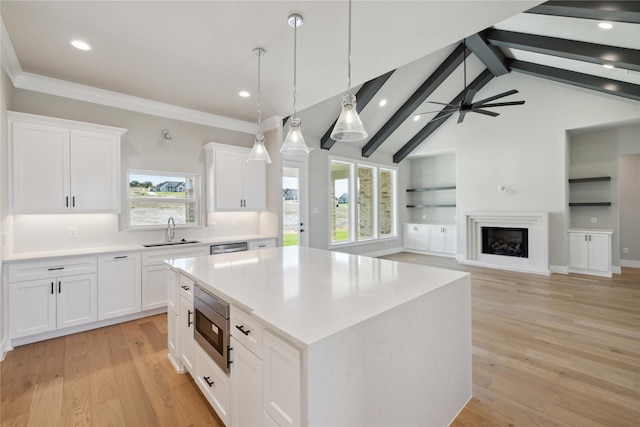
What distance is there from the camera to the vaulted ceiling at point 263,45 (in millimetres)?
2176

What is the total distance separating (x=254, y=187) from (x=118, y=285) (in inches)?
88.4

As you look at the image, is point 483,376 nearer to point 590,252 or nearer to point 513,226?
point 513,226

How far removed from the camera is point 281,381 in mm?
1104

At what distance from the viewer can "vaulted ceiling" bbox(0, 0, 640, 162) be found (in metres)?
2.18

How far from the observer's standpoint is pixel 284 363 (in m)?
1.08

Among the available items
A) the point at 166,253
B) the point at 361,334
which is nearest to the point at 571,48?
the point at 361,334

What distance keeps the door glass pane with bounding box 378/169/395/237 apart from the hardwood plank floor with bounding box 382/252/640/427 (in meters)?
3.60

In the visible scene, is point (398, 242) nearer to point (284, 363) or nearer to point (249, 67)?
point (249, 67)

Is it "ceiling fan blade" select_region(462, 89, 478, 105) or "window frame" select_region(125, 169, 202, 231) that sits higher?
"ceiling fan blade" select_region(462, 89, 478, 105)

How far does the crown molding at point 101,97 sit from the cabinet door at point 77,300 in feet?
7.00

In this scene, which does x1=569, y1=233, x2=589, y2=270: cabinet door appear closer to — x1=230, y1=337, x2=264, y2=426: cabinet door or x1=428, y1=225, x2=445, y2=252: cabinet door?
x1=428, y1=225, x2=445, y2=252: cabinet door

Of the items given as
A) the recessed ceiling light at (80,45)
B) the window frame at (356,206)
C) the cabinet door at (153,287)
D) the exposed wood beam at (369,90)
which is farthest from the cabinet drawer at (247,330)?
the window frame at (356,206)

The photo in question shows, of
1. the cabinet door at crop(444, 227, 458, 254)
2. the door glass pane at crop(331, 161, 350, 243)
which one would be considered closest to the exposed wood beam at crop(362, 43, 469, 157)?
the door glass pane at crop(331, 161, 350, 243)

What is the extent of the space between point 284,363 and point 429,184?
813cm
